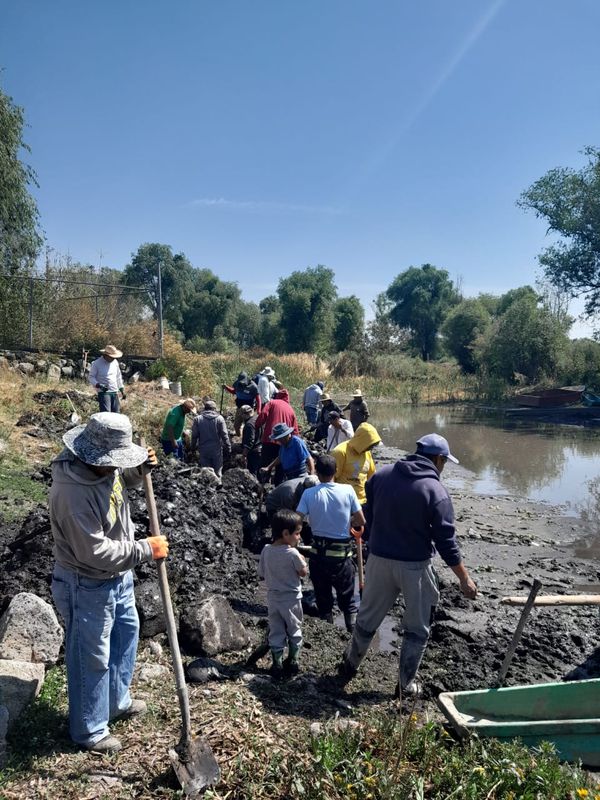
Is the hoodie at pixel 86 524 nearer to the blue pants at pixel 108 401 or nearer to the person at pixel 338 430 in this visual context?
the person at pixel 338 430

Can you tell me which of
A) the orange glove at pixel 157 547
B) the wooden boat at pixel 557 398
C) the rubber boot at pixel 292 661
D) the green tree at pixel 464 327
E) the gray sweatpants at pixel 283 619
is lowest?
the rubber boot at pixel 292 661

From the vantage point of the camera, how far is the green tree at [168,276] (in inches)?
2083

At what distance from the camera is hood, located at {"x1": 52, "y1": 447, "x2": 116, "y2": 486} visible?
10.3ft

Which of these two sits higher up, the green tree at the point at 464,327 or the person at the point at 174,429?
the green tree at the point at 464,327

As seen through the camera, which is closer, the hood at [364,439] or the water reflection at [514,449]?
the hood at [364,439]

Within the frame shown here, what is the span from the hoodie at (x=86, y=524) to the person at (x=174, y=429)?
6501mm

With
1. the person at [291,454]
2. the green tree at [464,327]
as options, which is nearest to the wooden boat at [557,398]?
the green tree at [464,327]

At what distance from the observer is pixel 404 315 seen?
6762cm

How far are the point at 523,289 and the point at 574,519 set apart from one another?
56.4 meters

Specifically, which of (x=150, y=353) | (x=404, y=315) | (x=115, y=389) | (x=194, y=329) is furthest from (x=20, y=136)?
(x=404, y=315)

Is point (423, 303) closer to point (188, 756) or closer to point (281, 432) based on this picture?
point (281, 432)

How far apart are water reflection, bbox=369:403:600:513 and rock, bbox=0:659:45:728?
1097 cm

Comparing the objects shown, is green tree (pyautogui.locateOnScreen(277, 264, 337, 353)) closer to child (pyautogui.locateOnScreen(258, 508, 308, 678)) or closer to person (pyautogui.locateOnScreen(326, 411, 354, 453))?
person (pyautogui.locateOnScreen(326, 411, 354, 453))

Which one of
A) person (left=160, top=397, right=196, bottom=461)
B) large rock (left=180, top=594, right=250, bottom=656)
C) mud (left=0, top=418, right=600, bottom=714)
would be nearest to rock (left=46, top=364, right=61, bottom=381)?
person (left=160, top=397, right=196, bottom=461)
